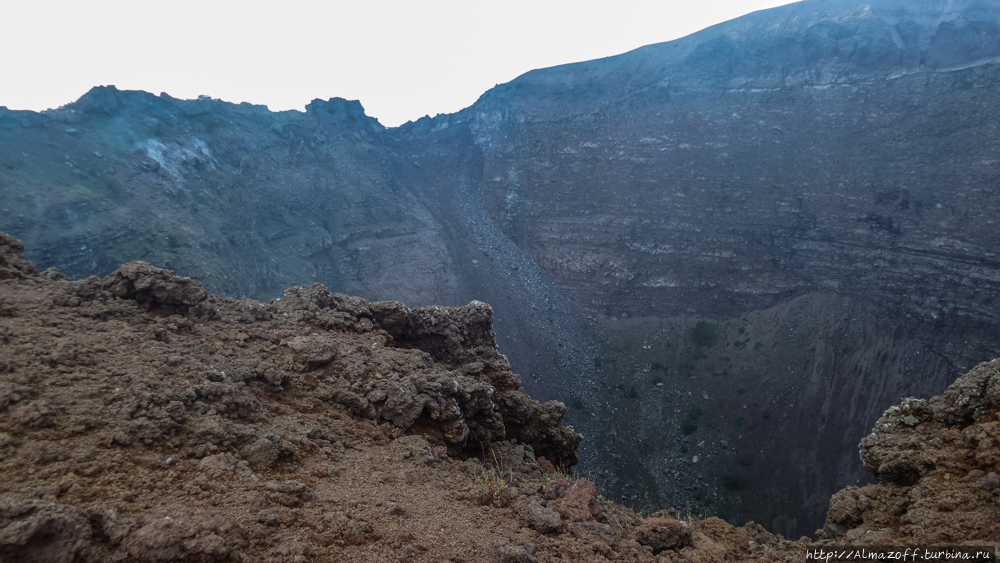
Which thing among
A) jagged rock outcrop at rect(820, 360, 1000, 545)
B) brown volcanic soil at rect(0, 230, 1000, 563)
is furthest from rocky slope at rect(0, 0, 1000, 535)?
brown volcanic soil at rect(0, 230, 1000, 563)

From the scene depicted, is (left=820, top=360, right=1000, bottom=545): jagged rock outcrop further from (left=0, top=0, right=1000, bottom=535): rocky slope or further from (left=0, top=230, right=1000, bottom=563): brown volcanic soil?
(left=0, top=0, right=1000, bottom=535): rocky slope

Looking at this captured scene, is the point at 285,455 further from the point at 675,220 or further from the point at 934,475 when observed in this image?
the point at 675,220

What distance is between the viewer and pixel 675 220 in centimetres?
3064

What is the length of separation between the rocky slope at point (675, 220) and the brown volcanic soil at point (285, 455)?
18.7 m

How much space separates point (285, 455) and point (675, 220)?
29923mm

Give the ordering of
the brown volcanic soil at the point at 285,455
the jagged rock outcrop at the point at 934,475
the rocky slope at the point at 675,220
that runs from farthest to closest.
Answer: the rocky slope at the point at 675,220 < the jagged rock outcrop at the point at 934,475 < the brown volcanic soil at the point at 285,455

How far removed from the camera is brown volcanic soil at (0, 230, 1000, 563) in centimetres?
304

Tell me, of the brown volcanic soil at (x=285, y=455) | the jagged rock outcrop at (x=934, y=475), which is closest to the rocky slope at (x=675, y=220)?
the jagged rock outcrop at (x=934, y=475)

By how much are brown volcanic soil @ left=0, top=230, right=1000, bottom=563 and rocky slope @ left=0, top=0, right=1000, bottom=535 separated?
18689mm

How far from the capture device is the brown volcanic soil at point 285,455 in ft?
9.98

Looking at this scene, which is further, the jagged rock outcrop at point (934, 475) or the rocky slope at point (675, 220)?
the rocky slope at point (675, 220)

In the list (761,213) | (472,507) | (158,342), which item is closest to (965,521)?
(472,507)

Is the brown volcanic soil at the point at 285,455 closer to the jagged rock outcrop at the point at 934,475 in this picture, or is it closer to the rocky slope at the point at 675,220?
the jagged rock outcrop at the point at 934,475

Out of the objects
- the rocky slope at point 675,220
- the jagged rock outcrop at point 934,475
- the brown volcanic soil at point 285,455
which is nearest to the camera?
the brown volcanic soil at point 285,455
